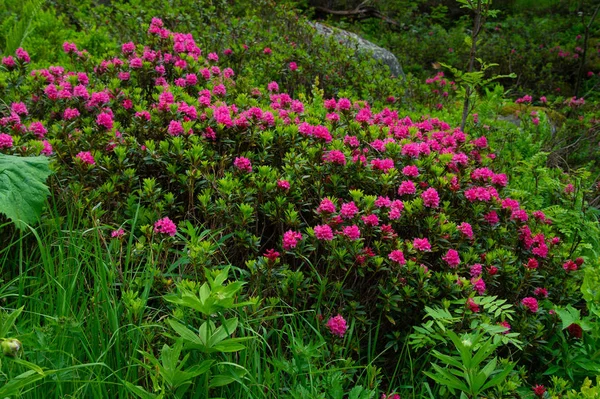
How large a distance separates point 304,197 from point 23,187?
1352 mm

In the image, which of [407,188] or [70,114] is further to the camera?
[70,114]

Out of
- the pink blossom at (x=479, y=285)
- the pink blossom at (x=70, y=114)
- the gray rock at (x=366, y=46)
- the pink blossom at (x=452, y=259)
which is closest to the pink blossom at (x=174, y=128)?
the pink blossom at (x=70, y=114)

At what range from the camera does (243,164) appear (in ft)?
10.4

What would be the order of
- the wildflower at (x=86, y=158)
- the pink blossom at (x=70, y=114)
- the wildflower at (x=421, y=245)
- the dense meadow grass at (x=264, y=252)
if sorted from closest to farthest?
the dense meadow grass at (x=264, y=252), the wildflower at (x=421, y=245), the wildflower at (x=86, y=158), the pink blossom at (x=70, y=114)

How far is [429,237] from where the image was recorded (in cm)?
298

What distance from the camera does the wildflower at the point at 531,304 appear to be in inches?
111

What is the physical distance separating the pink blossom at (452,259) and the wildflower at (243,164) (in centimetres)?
112

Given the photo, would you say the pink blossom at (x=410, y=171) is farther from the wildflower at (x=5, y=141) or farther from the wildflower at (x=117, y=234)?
the wildflower at (x=5, y=141)

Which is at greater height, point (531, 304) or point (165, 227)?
point (165, 227)

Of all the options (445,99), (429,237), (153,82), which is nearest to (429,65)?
(445,99)

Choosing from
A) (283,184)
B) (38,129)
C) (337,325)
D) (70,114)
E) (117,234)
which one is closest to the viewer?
(337,325)

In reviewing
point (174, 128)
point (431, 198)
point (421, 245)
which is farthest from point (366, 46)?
point (421, 245)

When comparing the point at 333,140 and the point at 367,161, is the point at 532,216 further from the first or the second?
the point at 333,140

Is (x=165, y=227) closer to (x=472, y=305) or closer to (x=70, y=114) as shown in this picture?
(x=70, y=114)
